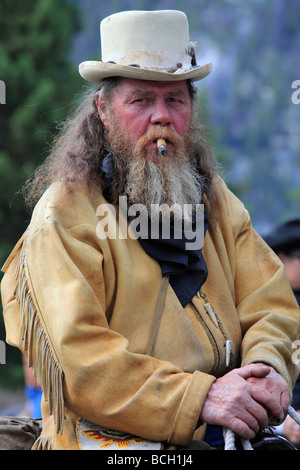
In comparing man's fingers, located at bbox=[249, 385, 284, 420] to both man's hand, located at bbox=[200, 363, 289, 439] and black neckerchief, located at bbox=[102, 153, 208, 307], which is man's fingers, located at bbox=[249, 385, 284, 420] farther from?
black neckerchief, located at bbox=[102, 153, 208, 307]

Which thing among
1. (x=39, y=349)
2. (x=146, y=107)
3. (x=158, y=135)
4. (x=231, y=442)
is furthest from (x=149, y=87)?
(x=231, y=442)

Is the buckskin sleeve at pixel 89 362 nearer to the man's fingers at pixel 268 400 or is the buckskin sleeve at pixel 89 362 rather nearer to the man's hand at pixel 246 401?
the man's hand at pixel 246 401

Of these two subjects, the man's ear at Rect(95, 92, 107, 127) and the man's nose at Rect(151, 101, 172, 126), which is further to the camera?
the man's ear at Rect(95, 92, 107, 127)

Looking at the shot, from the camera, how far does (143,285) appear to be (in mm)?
2842

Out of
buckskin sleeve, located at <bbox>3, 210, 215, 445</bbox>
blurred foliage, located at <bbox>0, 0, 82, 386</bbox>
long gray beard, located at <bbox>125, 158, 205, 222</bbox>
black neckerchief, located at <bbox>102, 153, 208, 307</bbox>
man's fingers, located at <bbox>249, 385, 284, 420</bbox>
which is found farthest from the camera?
blurred foliage, located at <bbox>0, 0, 82, 386</bbox>

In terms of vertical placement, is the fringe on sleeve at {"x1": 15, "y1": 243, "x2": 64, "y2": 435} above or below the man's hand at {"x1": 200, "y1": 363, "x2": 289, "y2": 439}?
above

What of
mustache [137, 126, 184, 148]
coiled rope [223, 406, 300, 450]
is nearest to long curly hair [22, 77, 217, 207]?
mustache [137, 126, 184, 148]

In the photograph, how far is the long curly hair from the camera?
119 inches

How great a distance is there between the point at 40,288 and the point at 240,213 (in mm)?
1179

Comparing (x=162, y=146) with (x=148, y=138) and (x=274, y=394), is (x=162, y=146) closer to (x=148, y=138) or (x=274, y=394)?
(x=148, y=138)

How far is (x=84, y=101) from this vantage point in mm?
3389

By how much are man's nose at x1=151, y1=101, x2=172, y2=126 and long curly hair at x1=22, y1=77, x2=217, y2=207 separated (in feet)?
0.77

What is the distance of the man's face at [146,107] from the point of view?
3.01 m

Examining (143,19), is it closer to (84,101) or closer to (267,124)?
(84,101)
